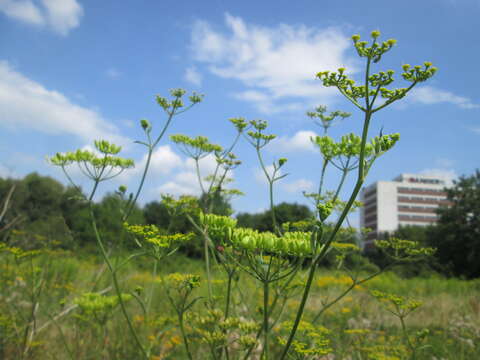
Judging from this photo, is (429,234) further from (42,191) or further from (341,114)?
(42,191)

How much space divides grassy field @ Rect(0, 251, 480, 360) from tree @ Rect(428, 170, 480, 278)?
3789cm

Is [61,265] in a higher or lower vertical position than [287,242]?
lower

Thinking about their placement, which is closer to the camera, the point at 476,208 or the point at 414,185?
the point at 476,208

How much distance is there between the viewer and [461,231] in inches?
1799

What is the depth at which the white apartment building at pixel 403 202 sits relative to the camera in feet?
390

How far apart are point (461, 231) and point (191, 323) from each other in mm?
52440

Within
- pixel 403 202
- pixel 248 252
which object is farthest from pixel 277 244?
pixel 403 202

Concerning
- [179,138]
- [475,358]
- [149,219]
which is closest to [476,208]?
[149,219]

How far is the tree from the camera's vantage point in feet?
143

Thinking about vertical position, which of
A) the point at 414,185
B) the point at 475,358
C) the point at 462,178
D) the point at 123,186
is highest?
the point at 414,185

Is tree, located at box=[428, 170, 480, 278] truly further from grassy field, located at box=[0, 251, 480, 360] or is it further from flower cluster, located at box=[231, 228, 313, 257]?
flower cluster, located at box=[231, 228, 313, 257]

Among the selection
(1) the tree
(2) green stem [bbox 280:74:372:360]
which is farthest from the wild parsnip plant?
(1) the tree

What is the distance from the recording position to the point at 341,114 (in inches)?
180

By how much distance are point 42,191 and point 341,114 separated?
59.1 meters
